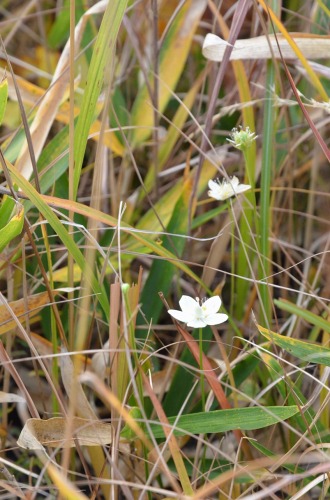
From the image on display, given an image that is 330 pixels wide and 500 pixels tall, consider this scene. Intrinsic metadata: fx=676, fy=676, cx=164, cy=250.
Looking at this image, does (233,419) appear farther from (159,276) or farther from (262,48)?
(262,48)

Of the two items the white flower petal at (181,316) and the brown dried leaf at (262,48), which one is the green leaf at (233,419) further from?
the brown dried leaf at (262,48)

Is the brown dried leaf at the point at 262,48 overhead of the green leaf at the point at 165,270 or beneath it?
overhead

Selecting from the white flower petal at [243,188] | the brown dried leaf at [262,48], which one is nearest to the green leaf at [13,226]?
the white flower petal at [243,188]

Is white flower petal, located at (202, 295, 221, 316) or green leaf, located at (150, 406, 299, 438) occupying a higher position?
white flower petal, located at (202, 295, 221, 316)

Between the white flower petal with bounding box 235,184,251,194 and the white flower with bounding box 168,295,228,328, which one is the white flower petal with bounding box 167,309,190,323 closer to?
the white flower with bounding box 168,295,228,328

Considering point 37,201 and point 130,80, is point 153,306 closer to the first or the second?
point 37,201

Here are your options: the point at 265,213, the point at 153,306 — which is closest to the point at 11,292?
the point at 153,306

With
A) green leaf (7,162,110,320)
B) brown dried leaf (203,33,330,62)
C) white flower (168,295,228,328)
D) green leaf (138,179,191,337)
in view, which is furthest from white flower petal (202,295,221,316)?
brown dried leaf (203,33,330,62)

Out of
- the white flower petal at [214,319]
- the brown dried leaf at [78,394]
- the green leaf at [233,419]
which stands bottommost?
the brown dried leaf at [78,394]

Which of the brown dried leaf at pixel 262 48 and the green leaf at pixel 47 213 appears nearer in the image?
the green leaf at pixel 47 213
